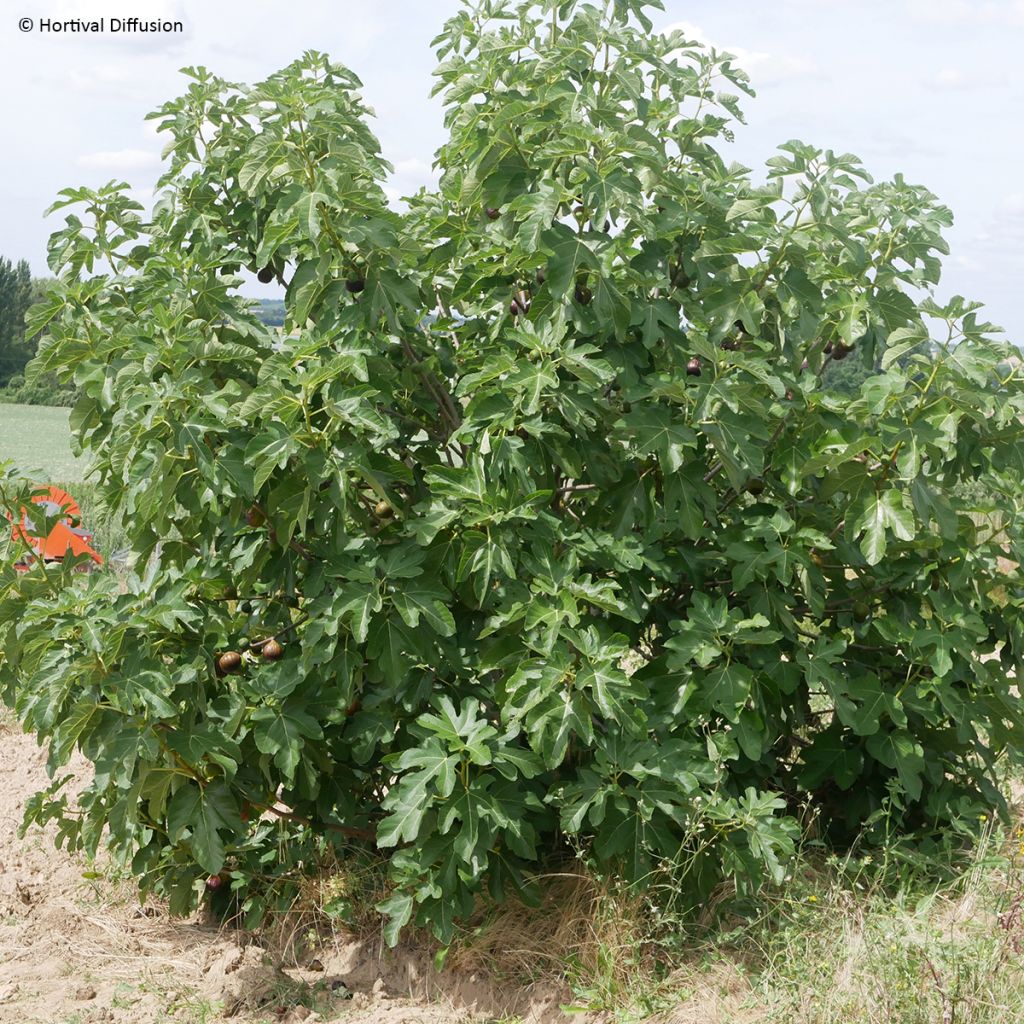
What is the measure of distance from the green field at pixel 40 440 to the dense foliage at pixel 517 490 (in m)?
11.9

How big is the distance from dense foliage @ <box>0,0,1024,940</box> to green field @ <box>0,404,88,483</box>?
1194 cm

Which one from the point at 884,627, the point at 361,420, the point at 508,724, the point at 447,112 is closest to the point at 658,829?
the point at 508,724

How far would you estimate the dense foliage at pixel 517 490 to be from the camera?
317 cm

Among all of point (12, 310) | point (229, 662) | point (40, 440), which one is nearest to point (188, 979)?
point (229, 662)

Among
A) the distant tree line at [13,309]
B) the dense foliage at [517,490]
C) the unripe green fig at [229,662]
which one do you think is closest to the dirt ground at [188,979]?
the dense foliage at [517,490]

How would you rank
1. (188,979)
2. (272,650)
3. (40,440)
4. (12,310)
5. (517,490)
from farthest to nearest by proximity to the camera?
(12,310) → (40,440) → (188,979) → (272,650) → (517,490)

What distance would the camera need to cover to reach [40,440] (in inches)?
1054

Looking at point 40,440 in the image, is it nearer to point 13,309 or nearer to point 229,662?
point 229,662

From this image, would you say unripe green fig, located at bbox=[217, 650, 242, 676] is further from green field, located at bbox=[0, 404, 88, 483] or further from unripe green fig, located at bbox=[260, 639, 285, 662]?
green field, located at bbox=[0, 404, 88, 483]

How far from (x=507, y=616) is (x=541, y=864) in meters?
1.09

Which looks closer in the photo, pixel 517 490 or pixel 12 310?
pixel 517 490

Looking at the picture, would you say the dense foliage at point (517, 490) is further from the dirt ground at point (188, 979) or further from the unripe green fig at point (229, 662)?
the dirt ground at point (188, 979)

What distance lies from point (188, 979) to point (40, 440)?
24.9 m

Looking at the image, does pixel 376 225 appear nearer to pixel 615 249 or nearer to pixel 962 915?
pixel 615 249
